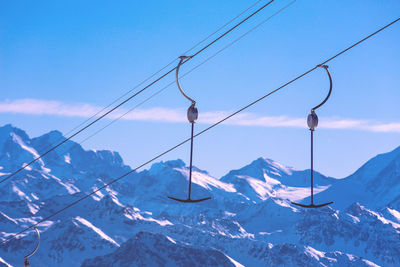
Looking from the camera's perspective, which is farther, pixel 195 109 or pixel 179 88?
pixel 195 109

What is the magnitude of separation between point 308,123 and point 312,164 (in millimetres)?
1684

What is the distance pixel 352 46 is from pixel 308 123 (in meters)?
3.49

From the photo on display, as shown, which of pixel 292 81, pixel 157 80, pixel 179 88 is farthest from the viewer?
pixel 157 80

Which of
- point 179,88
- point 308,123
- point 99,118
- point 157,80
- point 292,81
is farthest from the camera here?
point 99,118

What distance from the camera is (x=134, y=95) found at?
114 ft

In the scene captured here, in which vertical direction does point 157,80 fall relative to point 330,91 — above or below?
above

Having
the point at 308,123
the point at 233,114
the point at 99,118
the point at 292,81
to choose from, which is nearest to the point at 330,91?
the point at 308,123

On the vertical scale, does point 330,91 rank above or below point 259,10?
below

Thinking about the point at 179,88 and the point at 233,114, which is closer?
the point at 179,88

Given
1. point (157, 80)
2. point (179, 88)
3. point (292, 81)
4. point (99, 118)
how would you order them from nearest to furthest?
point (179, 88) → point (292, 81) → point (157, 80) → point (99, 118)

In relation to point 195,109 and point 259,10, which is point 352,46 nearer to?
point 259,10

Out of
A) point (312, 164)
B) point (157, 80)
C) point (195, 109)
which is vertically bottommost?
point (312, 164)

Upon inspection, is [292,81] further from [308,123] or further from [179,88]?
[179,88]

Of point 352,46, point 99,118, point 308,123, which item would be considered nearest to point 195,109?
point 308,123
